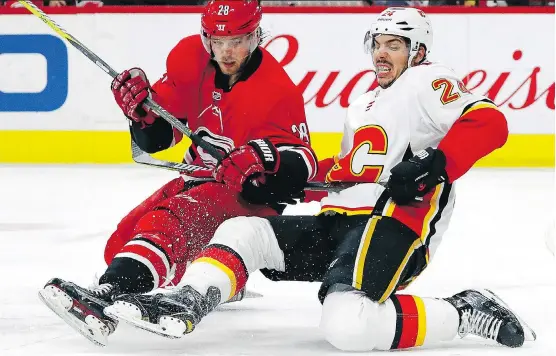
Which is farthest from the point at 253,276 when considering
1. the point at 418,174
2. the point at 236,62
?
the point at 418,174

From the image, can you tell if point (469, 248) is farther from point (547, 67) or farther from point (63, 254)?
point (547, 67)

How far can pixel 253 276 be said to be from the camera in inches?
153

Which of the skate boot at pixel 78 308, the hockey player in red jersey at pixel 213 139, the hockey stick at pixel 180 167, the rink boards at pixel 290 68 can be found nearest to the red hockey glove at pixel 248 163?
the hockey player in red jersey at pixel 213 139

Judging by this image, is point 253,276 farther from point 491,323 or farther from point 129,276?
point 491,323

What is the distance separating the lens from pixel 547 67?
6.64m

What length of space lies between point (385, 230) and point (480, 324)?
306mm

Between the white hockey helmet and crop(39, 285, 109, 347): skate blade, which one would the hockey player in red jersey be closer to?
crop(39, 285, 109, 347): skate blade

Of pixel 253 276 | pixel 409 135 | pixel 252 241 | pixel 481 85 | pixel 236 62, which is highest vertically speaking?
pixel 236 62

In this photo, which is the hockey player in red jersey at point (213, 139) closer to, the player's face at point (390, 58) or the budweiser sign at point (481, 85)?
the player's face at point (390, 58)

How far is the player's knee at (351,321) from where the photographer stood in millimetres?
2734

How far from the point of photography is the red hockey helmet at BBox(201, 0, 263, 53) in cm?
314

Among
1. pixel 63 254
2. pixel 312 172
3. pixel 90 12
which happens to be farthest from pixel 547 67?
pixel 312 172

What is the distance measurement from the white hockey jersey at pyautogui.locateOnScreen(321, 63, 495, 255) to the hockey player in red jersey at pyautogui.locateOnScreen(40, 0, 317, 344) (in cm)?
19

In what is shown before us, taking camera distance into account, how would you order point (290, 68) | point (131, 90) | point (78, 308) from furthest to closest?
1. point (290, 68)
2. point (131, 90)
3. point (78, 308)
